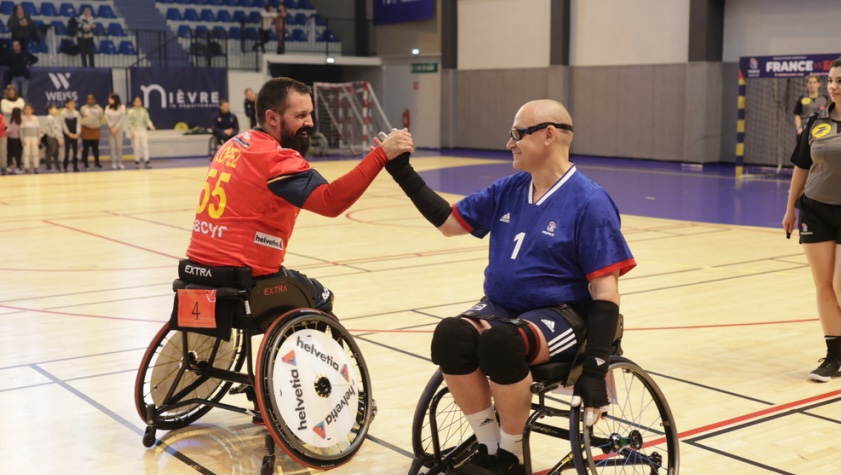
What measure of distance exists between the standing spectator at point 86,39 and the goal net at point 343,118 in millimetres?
5634

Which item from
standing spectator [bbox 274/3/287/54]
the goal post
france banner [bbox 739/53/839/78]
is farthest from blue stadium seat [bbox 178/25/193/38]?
france banner [bbox 739/53/839/78]

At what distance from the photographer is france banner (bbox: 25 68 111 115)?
21516mm

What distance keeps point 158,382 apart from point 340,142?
2122cm

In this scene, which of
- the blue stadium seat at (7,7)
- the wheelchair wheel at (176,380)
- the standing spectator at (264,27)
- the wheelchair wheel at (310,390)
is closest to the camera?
the wheelchair wheel at (310,390)

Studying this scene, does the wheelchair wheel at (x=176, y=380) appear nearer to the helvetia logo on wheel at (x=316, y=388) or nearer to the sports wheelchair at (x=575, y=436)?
the helvetia logo on wheel at (x=316, y=388)

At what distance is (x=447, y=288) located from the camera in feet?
25.3

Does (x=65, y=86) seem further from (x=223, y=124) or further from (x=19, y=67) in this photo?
(x=223, y=124)

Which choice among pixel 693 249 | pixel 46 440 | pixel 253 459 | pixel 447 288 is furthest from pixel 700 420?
pixel 693 249

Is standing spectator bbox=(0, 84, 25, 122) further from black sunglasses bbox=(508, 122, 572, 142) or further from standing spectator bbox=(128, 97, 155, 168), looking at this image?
black sunglasses bbox=(508, 122, 572, 142)

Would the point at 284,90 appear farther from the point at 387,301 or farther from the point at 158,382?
the point at 387,301

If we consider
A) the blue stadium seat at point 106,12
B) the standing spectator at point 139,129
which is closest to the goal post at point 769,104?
the standing spectator at point 139,129

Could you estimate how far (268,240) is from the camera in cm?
402

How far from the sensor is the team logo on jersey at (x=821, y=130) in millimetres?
5000

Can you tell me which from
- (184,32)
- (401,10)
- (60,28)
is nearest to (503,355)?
(60,28)
